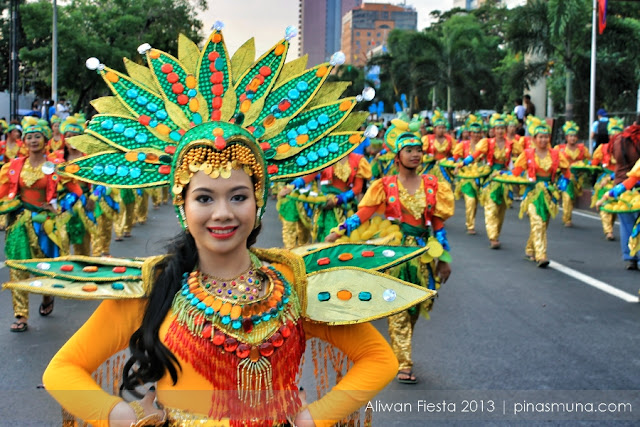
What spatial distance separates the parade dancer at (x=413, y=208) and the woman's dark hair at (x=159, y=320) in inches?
133

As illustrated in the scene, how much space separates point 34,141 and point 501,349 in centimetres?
472

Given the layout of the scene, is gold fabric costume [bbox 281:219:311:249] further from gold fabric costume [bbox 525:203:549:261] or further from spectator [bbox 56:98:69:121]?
spectator [bbox 56:98:69:121]

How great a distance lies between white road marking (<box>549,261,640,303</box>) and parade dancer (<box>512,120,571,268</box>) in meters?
0.21

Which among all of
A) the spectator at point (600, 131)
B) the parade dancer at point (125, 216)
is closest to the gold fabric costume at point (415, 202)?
the parade dancer at point (125, 216)

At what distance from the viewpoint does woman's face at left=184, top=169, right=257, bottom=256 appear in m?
2.61

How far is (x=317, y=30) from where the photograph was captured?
297cm

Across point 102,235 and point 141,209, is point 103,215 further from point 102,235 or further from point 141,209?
point 141,209

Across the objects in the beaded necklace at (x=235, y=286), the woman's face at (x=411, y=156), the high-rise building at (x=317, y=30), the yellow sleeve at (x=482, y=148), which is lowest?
the beaded necklace at (x=235, y=286)

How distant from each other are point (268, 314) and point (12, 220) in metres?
5.88

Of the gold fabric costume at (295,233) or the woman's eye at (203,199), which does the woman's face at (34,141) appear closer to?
the gold fabric costume at (295,233)

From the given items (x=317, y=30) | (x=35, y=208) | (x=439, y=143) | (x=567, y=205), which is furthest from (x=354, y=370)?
(x=439, y=143)

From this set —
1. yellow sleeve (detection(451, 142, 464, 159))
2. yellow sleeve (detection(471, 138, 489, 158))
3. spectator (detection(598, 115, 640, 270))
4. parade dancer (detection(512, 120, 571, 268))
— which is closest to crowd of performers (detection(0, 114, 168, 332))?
parade dancer (detection(512, 120, 571, 268))

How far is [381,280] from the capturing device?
2.87 meters

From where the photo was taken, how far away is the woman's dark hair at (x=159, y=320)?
2.58 metres
